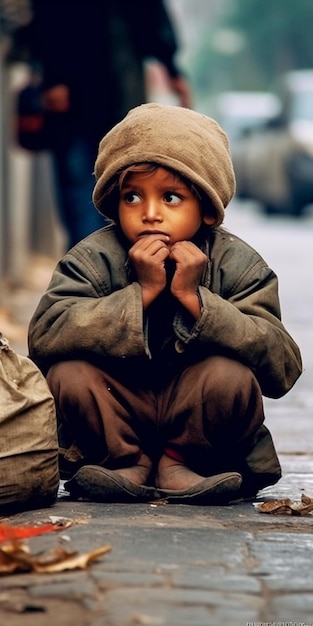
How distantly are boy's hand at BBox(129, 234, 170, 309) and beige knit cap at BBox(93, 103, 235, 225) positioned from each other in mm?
207

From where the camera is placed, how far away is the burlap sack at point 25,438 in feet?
13.8

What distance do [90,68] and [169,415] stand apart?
3.94 metres

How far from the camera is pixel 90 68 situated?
809cm

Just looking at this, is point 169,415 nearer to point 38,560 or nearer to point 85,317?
point 85,317

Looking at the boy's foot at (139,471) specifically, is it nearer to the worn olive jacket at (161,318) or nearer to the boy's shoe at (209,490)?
the boy's shoe at (209,490)

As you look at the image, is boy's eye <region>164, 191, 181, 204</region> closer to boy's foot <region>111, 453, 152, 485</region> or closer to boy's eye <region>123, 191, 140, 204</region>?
boy's eye <region>123, 191, 140, 204</region>

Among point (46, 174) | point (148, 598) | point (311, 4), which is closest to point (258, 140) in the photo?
point (46, 174)

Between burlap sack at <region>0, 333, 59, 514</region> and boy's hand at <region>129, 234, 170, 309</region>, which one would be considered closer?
burlap sack at <region>0, 333, 59, 514</region>

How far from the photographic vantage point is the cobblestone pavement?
312 cm

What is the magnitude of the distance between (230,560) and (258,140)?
20.6 metres

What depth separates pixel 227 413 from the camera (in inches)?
173

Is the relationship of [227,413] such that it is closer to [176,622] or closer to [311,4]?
[176,622]

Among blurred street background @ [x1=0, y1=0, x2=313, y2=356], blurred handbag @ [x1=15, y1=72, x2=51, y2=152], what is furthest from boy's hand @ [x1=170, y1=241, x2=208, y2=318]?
blurred handbag @ [x1=15, y1=72, x2=51, y2=152]

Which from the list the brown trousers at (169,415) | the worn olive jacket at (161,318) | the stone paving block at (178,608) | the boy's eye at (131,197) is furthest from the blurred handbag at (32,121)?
the stone paving block at (178,608)
